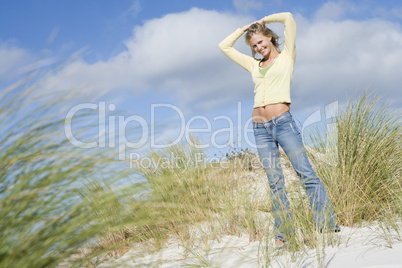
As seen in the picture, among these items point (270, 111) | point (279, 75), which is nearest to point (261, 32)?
point (279, 75)

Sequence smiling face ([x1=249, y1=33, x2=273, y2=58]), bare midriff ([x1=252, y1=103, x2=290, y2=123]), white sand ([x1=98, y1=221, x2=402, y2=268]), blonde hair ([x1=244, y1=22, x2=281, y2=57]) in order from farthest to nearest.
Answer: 1. blonde hair ([x1=244, y1=22, x2=281, y2=57])
2. smiling face ([x1=249, y1=33, x2=273, y2=58])
3. bare midriff ([x1=252, y1=103, x2=290, y2=123])
4. white sand ([x1=98, y1=221, x2=402, y2=268])

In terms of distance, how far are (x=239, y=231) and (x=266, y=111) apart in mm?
1215

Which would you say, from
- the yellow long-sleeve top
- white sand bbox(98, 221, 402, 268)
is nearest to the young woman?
the yellow long-sleeve top

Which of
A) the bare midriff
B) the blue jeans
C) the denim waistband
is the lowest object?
the blue jeans

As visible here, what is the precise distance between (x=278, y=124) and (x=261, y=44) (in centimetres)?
78

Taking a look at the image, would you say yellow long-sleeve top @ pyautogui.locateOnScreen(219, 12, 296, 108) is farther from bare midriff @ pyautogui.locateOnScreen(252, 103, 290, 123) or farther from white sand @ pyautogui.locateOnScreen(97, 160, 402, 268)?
white sand @ pyautogui.locateOnScreen(97, 160, 402, 268)

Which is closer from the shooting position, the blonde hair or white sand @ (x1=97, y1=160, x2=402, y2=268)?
white sand @ (x1=97, y1=160, x2=402, y2=268)

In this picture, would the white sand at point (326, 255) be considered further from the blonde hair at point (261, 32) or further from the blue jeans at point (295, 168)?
the blonde hair at point (261, 32)

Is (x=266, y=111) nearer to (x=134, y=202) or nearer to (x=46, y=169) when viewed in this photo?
(x=134, y=202)

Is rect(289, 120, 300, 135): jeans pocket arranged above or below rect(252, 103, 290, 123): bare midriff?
below

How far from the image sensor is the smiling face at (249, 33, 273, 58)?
343 centimetres

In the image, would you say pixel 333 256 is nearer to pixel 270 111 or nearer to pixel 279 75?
pixel 270 111

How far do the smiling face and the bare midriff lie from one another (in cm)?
52

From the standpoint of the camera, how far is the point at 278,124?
3174 millimetres
